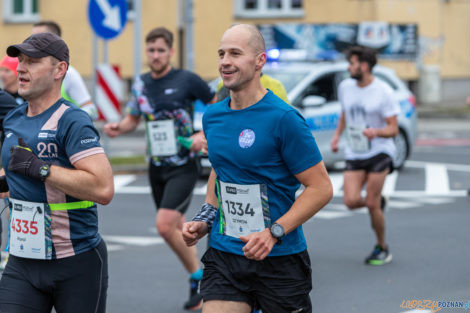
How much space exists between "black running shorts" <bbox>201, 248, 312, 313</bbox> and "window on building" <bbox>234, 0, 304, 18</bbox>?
2458cm

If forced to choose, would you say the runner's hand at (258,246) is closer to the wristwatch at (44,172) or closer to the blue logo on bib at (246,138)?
the blue logo on bib at (246,138)

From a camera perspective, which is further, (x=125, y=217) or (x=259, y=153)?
(x=125, y=217)

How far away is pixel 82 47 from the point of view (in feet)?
89.5

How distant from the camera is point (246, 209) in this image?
412 cm

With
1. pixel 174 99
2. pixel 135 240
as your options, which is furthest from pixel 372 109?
pixel 135 240

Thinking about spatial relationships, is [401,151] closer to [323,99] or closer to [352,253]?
[323,99]

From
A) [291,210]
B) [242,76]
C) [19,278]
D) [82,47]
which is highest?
[242,76]

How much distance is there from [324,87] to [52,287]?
433 inches

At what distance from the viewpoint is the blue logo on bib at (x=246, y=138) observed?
405cm

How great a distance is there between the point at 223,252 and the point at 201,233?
0.47 feet

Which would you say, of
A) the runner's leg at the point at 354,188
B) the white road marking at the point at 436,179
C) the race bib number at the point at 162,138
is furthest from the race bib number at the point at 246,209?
the white road marking at the point at 436,179

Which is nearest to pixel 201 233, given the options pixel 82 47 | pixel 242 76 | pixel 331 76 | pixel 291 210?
pixel 291 210

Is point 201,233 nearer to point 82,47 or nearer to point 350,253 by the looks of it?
point 350,253

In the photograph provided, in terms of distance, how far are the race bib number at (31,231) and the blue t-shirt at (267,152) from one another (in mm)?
782
